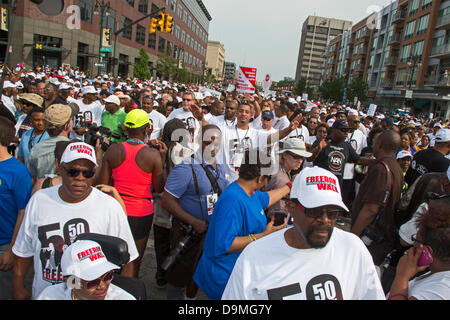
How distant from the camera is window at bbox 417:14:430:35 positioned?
44656 millimetres

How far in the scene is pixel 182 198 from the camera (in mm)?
3127

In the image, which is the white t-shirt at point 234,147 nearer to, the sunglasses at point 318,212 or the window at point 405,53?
the sunglasses at point 318,212

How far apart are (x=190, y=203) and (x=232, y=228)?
850 mm

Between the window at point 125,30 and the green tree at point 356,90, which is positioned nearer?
the window at point 125,30

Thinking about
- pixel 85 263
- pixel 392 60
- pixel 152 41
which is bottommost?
pixel 85 263

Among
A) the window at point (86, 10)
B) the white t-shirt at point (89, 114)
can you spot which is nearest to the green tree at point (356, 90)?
the window at point (86, 10)

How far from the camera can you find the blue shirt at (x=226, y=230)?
2.35 meters

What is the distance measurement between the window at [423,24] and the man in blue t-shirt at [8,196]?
54.9 m

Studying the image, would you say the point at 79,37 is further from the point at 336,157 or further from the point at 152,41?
the point at 336,157

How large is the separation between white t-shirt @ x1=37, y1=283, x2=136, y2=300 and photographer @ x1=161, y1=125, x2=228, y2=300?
107 cm

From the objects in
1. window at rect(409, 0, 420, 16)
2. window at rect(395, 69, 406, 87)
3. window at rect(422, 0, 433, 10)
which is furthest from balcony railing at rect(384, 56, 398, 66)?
window at rect(422, 0, 433, 10)

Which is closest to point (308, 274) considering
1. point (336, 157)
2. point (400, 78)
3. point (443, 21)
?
point (336, 157)

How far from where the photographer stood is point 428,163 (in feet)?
15.4
